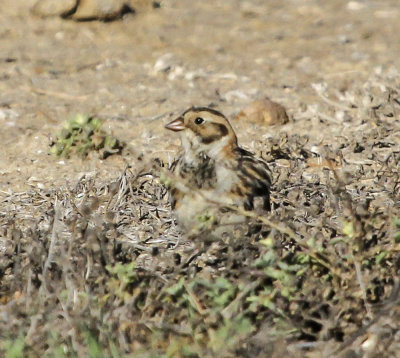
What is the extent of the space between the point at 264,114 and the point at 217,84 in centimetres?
101

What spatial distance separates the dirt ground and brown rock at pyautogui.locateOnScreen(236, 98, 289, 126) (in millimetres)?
54

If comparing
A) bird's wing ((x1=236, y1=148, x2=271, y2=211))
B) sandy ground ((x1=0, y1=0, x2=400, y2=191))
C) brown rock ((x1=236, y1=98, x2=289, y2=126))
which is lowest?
sandy ground ((x1=0, y1=0, x2=400, y2=191))

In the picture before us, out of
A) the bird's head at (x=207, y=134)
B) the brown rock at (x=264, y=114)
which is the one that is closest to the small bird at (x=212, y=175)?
the bird's head at (x=207, y=134)

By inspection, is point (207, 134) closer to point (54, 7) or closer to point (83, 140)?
point (83, 140)

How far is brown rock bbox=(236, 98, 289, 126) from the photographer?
643cm

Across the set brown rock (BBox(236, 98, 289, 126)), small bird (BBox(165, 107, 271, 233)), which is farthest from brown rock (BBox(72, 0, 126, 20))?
small bird (BBox(165, 107, 271, 233))

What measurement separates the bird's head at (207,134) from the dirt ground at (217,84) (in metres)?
0.45

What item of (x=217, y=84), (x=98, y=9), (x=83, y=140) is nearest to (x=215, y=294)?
(x=83, y=140)

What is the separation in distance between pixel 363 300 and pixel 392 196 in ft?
3.68

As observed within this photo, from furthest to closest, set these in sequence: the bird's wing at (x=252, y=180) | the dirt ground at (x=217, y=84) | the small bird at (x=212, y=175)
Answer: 1. the dirt ground at (x=217, y=84)
2. the bird's wing at (x=252, y=180)
3. the small bird at (x=212, y=175)

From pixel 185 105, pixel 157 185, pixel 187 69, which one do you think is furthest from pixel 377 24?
pixel 157 185

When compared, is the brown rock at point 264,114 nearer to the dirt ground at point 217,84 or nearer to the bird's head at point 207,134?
the dirt ground at point 217,84

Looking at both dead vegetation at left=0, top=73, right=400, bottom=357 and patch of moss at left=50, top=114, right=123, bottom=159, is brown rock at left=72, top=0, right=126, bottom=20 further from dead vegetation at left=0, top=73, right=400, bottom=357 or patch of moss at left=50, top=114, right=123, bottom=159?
dead vegetation at left=0, top=73, right=400, bottom=357

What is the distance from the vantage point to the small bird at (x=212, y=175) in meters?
4.20
